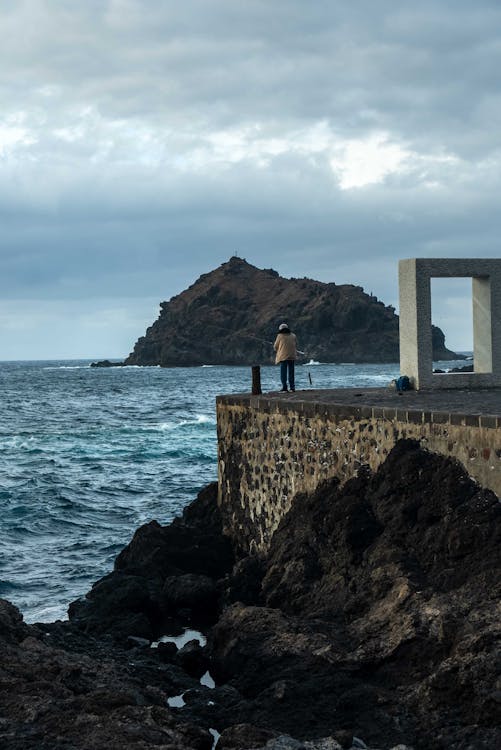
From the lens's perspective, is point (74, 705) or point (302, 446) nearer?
point (74, 705)

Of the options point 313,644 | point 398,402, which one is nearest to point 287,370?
point 398,402

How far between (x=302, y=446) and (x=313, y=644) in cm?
409

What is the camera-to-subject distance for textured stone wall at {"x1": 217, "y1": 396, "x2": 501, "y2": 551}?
29.1 feet

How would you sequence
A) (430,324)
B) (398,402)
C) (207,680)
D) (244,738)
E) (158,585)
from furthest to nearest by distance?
(430,324) < (158,585) < (398,402) < (207,680) < (244,738)

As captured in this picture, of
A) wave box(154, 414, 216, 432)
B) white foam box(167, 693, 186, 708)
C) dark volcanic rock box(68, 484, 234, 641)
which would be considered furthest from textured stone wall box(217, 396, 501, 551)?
wave box(154, 414, 216, 432)

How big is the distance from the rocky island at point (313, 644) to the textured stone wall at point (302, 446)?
221 millimetres

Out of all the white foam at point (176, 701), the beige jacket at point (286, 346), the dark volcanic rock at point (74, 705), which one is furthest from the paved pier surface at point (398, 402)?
the dark volcanic rock at point (74, 705)

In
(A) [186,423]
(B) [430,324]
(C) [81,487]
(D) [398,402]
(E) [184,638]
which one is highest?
(B) [430,324]

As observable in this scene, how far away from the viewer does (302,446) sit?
39.1 ft

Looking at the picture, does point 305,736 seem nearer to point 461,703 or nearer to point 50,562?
point 461,703

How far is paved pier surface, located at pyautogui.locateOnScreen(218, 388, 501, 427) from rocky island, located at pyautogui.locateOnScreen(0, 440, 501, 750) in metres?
0.50

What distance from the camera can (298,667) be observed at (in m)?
7.82

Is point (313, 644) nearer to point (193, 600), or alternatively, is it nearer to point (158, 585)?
point (193, 600)

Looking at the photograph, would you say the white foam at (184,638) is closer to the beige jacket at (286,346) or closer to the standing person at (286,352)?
the standing person at (286,352)
